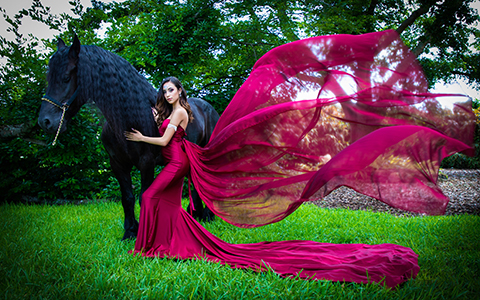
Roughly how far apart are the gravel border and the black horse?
17.6ft

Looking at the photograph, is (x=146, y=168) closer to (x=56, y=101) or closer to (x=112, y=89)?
(x=112, y=89)

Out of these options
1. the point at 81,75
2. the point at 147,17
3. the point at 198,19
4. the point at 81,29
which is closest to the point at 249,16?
the point at 198,19

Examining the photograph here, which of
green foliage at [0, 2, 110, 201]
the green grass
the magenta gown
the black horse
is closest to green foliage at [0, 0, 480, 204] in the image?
green foliage at [0, 2, 110, 201]

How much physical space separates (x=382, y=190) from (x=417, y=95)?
107 centimetres

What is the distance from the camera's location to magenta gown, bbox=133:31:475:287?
247 centimetres

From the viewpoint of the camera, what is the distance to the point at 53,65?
123 inches

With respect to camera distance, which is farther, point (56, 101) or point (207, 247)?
point (207, 247)

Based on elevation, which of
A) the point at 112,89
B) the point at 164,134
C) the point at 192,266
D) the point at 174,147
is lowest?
the point at 192,266

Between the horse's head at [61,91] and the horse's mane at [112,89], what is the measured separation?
0.08 metres

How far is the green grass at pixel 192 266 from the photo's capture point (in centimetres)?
232

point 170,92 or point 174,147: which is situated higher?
point 170,92

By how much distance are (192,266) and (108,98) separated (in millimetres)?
2108

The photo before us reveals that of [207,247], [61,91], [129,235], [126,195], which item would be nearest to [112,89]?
[61,91]

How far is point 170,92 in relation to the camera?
3.28 metres
